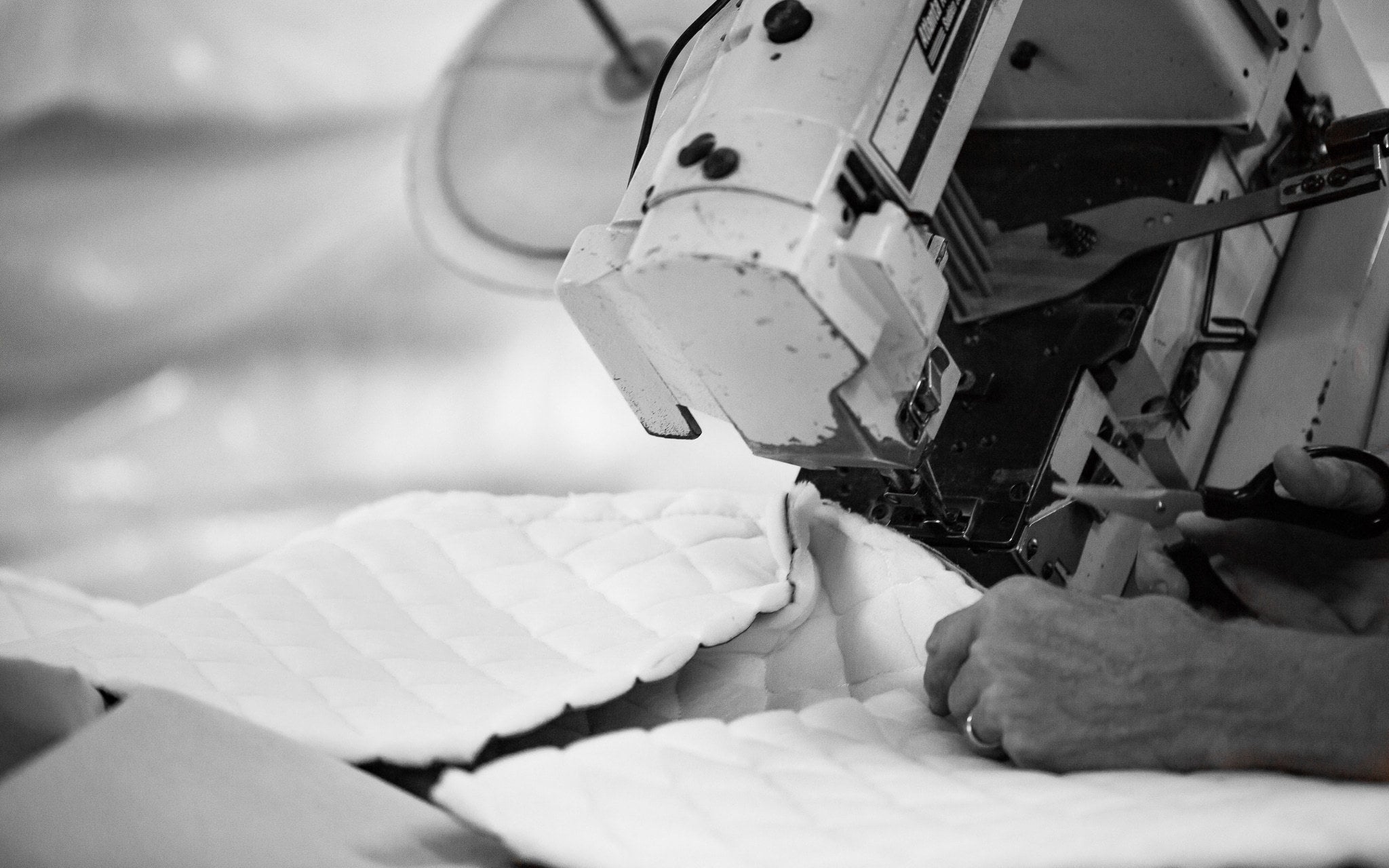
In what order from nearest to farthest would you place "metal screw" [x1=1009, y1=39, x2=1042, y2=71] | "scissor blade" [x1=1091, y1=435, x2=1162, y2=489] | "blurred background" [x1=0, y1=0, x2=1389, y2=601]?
"scissor blade" [x1=1091, y1=435, x2=1162, y2=489] → "metal screw" [x1=1009, y1=39, x2=1042, y2=71] → "blurred background" [x1=0, y1=0, x2=1389, y2=601]

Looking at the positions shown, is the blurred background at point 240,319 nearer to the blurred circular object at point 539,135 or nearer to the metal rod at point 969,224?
the blurred circular object at point 539,135

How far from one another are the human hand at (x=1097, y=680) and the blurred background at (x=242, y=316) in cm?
119

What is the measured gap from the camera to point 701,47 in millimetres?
1142

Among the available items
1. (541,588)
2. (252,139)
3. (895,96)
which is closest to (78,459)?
(252,139)

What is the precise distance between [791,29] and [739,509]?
0.56m

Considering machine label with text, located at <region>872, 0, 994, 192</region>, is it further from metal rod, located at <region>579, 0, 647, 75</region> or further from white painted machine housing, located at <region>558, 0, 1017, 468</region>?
metal rod, located at <region>579, 0, 647, 75</region>

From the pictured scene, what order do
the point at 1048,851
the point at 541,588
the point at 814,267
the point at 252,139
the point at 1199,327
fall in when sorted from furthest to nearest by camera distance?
the point at 252,139, the point at 1199,327, the point at 541,588, the point at 814,267, the point at 1048,851

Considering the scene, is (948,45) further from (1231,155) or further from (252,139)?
(252,139)

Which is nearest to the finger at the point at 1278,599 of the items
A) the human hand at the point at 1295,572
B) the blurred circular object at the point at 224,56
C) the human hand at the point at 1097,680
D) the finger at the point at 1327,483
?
the human hand at the point at 1295,572

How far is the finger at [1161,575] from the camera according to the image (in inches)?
45.4

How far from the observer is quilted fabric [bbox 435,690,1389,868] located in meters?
0.73

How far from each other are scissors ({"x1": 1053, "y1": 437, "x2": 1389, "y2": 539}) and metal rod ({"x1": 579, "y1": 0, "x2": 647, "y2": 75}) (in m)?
1.43

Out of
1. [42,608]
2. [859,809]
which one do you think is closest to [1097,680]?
[859,809]

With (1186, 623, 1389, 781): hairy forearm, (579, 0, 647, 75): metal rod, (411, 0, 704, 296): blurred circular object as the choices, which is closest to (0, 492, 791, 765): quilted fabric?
(1186, 623, 1389, 781): hairy forearm
